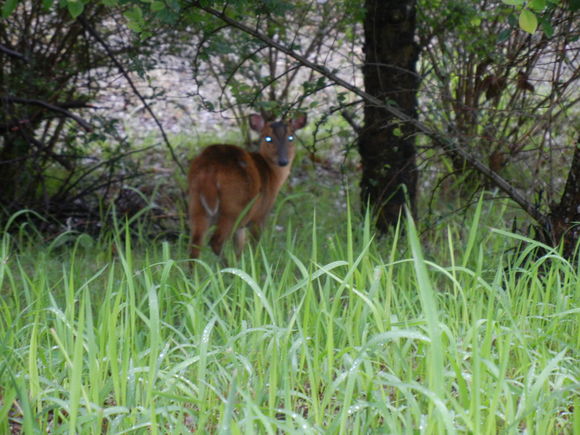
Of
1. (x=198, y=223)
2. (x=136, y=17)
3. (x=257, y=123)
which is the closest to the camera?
(x=136, y=17)

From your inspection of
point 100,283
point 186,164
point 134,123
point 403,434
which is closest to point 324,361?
point 403,434

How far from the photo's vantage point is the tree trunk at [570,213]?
3633 millimetres

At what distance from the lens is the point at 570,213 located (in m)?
3.66

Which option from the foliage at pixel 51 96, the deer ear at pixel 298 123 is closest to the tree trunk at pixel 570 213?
the deer ear at pixel 298 123

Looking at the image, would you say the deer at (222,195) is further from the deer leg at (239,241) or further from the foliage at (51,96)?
the foliage at (51,96)

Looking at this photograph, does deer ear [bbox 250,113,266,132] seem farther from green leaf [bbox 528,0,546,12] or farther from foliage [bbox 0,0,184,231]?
green leaf [bbox 528,0,546,12]

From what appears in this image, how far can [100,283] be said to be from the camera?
429 cm

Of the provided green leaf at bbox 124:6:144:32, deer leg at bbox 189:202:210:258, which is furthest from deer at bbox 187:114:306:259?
green leaf at bbox 124:6:144:32

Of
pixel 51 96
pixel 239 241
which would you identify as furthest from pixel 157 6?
pixel 51 96

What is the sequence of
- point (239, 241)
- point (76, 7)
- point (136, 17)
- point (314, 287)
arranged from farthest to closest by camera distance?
point (239, 241) < point (314, 287) < point (136, 17) < point (76, 7)

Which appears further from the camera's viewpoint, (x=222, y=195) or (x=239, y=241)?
(x=239, y=241)

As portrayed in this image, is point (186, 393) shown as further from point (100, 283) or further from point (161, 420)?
point (100, 283)

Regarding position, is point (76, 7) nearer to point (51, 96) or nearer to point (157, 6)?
point (157, 6)

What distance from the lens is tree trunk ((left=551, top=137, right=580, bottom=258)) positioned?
3.63 meters
